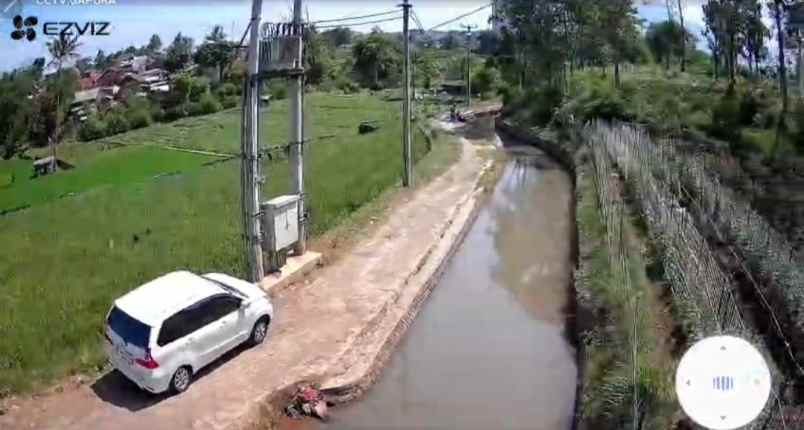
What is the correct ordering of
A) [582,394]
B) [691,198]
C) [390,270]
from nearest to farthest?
[582,394]
[390,270]
[691,198]

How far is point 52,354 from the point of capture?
9.14 m

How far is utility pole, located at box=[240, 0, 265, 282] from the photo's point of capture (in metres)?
11.1

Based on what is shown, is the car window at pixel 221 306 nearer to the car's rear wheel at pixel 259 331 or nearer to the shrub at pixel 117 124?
the car's rear wheel at pixel 259 331

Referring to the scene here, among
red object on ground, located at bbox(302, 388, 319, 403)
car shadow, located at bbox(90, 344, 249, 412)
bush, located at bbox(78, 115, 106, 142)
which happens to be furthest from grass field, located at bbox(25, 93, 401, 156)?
red object on ground, located at bbox(302, 388, 319, 403)

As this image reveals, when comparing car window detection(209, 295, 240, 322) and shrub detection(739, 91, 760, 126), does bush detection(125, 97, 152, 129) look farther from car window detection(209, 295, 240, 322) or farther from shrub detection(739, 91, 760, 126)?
car window detection(209, 295, 240, 322)

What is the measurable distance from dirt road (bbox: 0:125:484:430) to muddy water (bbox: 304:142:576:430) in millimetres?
494

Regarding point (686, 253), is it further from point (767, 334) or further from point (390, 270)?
point (390, 270)

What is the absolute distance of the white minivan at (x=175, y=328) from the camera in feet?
27.3

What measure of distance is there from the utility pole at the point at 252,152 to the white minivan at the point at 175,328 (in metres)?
1.87

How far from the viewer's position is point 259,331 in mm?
10023

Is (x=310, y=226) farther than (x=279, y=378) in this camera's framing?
Yes

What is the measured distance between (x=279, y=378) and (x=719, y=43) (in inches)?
1390

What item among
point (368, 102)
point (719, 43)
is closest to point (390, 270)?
point (719, 43)

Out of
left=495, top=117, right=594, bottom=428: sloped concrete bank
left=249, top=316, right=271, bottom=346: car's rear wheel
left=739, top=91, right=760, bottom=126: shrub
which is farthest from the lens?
left=739, top=91, right=760, bottom=126: shrub
